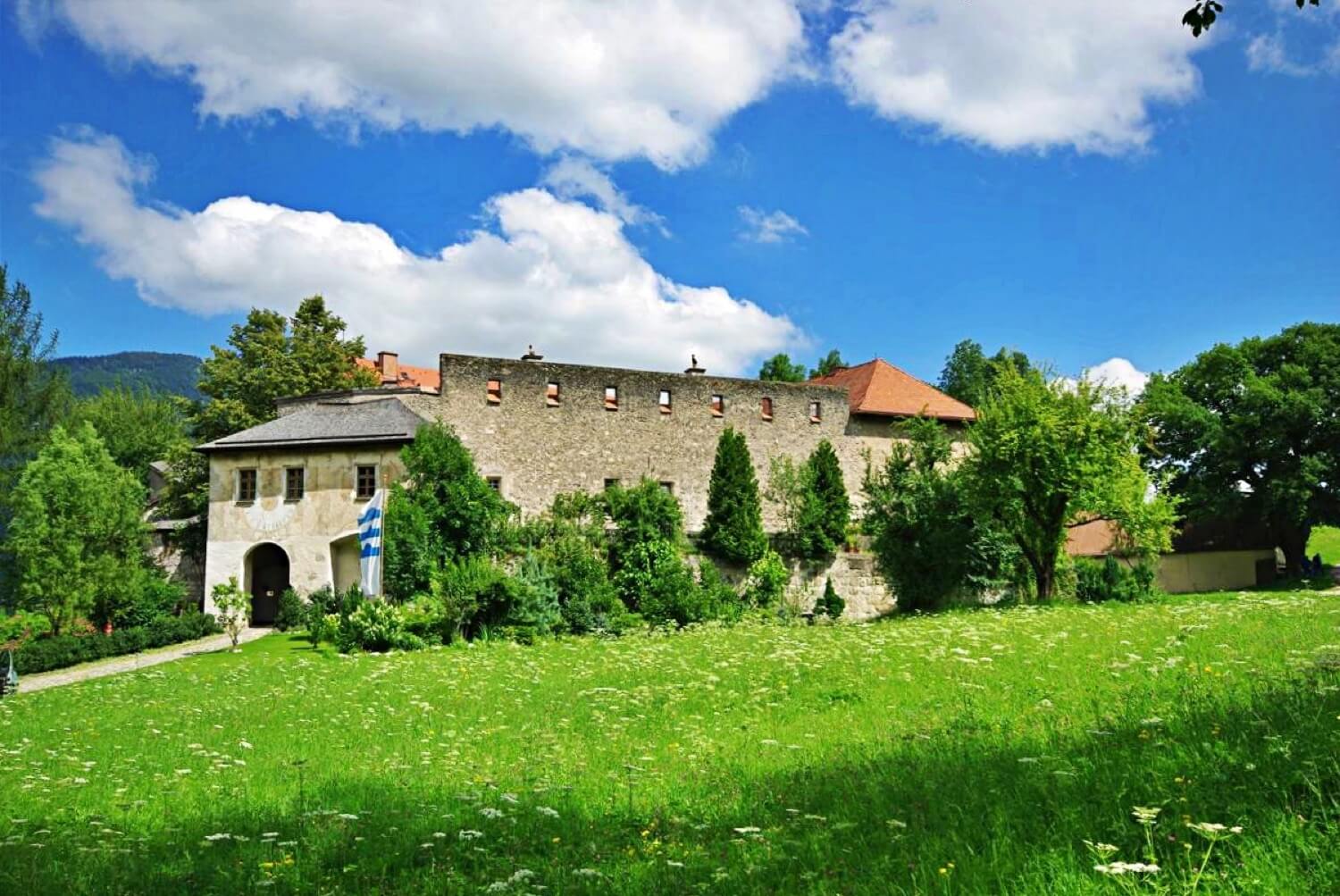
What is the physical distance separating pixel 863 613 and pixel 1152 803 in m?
28.6

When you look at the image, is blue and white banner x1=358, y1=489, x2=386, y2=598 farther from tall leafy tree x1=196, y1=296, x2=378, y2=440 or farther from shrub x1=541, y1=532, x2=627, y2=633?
tall leafy tree x1=196, y1=296, x2=378, y2=440

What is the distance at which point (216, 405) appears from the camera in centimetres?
3978

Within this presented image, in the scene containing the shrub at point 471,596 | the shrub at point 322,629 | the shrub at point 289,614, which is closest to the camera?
the shrub at point 471,596

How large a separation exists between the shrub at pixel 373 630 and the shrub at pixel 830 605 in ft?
47.7

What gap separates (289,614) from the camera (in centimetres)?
2956

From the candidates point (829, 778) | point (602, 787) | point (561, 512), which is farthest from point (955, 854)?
point (561, 512)

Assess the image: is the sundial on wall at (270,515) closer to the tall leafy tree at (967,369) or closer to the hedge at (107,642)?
the hedge at (107,642)

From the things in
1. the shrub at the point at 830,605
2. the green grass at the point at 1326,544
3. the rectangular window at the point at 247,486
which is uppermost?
the rectangular window at the point at 247,486

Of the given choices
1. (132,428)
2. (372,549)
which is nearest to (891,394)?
(372,549)

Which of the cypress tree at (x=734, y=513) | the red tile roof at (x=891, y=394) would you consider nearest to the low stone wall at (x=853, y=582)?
the cypress tree at (x=734, y=513)

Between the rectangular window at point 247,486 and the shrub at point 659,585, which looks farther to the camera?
the rectangular window at point 247,486

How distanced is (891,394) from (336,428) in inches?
947

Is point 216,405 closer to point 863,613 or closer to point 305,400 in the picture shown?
point 305,400

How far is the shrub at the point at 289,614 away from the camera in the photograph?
96.8ft
